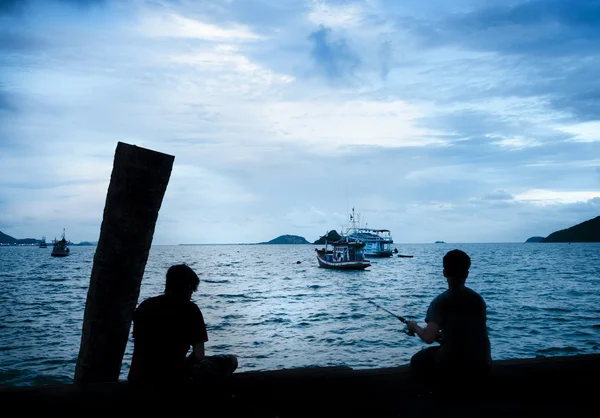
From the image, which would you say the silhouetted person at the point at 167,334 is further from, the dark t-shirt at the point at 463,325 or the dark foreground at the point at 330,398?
the dark t-shirt at the point at 463,325

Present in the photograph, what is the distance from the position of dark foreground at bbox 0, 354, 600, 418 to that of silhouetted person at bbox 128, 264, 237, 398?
5.4 inches

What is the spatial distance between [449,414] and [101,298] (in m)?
2.79

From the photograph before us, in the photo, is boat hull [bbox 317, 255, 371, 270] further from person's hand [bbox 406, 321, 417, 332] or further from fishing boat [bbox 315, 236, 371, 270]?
person's hand [bbox 406, 321, 417, 332]

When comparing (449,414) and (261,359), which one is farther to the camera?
(261,359)

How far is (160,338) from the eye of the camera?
308cm

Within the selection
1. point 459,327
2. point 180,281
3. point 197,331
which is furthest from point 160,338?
point 459,327

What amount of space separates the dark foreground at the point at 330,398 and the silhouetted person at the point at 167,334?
14 centimetres

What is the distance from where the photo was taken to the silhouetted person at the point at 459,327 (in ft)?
11.1

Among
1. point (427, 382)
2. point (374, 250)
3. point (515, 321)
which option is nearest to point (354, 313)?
point (515, 321)

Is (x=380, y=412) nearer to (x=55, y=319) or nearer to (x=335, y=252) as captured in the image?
(x=55, y=319)

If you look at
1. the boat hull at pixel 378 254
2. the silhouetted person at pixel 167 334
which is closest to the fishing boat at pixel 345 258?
the boat hull at pixel 378 254

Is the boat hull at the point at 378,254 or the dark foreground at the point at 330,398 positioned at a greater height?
the boat hull at the point at 378,254

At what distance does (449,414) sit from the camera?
11.0 feet

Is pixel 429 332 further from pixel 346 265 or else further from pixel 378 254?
pixel 378 254
